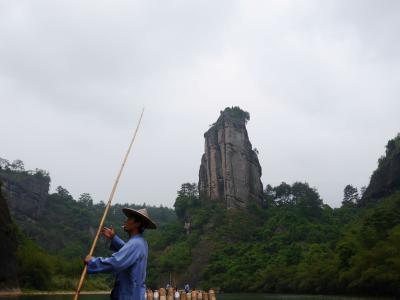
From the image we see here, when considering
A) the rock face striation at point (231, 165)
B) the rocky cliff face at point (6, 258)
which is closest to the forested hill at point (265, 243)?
the rock face striation at point (231, 165)

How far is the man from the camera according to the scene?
455 centimetres

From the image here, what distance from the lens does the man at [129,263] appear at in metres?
4.55

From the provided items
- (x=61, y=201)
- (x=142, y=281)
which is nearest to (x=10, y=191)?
(x=61, y=201)

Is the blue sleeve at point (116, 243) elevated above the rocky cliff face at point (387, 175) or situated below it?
below

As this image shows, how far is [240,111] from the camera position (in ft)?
Result: 362

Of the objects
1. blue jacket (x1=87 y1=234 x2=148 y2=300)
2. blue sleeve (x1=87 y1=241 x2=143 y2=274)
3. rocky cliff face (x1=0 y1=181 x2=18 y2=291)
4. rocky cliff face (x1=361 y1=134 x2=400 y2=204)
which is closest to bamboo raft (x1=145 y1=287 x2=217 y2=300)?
blue jacket (x1=87 y1=234 x2=148 y2=300)

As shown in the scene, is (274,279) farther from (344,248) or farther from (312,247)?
(344,248)

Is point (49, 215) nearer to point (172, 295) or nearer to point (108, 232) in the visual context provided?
point (172, 295)

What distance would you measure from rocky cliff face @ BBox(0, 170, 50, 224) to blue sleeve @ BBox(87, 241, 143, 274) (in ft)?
400

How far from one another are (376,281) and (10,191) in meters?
105

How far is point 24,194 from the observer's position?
12356 centimetres

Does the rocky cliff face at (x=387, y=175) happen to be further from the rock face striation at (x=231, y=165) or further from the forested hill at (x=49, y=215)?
the forested hill at (x=49, y=215)

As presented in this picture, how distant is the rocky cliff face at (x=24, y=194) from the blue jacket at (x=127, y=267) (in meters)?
122

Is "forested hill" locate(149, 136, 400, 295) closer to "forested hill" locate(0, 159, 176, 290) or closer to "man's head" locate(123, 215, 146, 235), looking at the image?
"forested hill" locate(0, 159, 176, 290)
